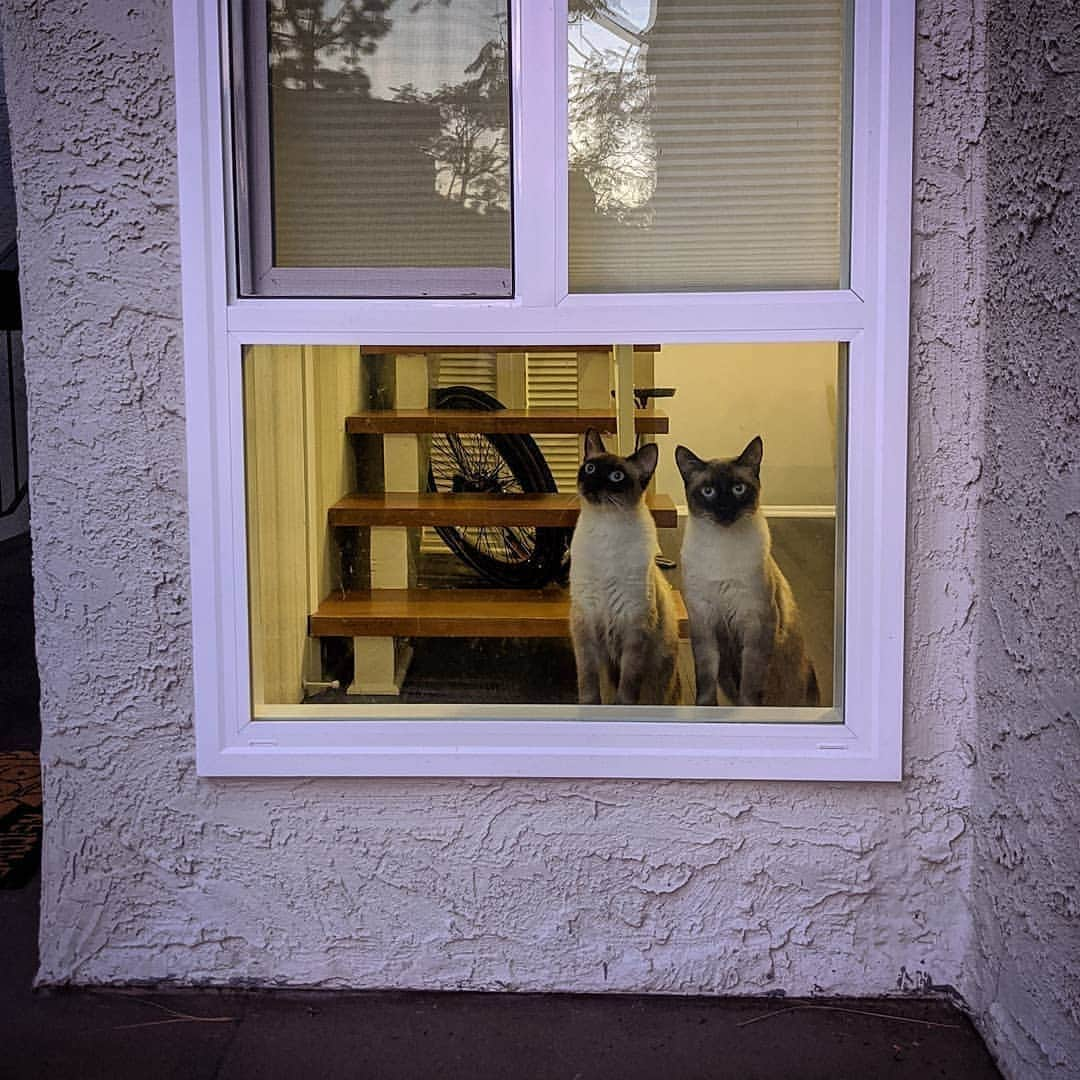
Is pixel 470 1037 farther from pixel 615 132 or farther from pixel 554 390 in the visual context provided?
pixel 615 132

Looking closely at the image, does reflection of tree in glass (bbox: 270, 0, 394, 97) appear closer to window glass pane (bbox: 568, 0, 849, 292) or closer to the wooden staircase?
window glass pane (bbox: 568, 0, 849, 292)

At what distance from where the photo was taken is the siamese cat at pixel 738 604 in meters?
2.62

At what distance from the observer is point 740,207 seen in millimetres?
2568

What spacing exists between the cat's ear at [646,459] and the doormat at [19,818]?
2.14 meters

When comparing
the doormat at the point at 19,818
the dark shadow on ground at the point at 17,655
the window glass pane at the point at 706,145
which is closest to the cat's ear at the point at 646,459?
the window glass pane at the point at 706,145

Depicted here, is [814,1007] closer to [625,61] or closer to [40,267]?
[625,61]

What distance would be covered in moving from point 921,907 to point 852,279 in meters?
1.36

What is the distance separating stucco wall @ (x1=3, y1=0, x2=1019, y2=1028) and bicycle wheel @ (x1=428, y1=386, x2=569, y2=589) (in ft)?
1.58

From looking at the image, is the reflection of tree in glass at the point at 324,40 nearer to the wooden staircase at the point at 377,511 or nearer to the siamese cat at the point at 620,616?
the wooden staircase at the point at 377,511

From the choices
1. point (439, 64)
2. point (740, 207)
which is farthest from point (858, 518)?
point (439, 64)

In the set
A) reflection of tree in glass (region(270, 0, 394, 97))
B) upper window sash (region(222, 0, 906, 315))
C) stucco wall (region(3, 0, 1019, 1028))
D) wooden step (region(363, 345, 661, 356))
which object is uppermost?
reflection of tree in glass (region(270, 0, 394, 97))

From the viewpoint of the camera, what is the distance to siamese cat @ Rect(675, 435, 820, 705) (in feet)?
8.59

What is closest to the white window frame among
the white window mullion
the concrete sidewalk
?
the white window mullion

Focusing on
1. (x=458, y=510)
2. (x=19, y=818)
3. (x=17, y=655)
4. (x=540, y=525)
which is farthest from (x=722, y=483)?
(x=17, y=655)
